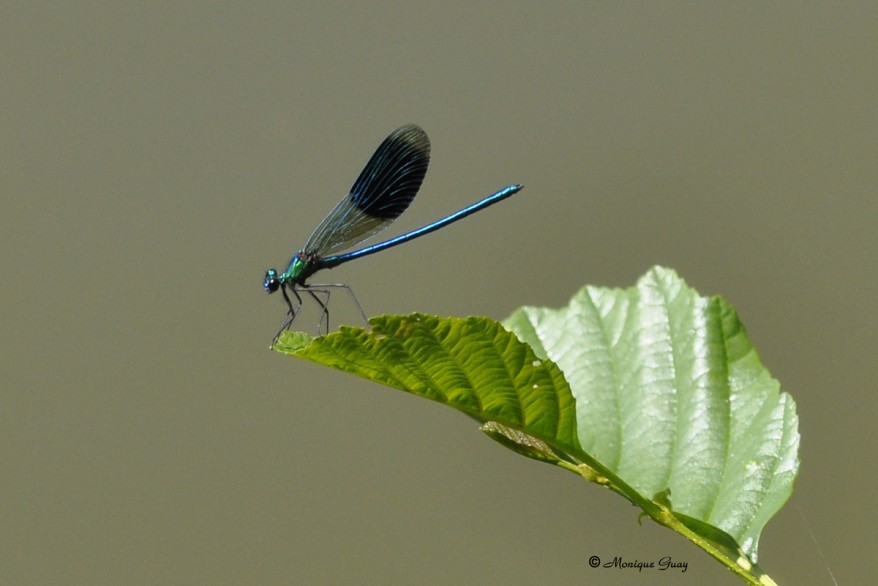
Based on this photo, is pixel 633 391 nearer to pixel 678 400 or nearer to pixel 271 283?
pixel 678 400

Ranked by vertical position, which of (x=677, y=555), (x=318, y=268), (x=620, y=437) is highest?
(x=318, y=268)

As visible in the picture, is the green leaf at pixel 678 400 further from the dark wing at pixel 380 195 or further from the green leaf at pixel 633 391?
the dark wing at pixel 380 195

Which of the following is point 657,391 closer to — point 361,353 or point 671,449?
point 671,449

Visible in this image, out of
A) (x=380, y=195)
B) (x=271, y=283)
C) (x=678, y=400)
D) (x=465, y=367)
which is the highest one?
(x=380, y=195)

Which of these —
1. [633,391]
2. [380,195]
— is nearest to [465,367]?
[633,391]

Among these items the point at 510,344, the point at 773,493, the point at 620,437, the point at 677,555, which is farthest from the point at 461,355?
the point at 677,555

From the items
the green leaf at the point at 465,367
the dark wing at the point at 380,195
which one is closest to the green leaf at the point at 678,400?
the green leaf at the point at 465,367
